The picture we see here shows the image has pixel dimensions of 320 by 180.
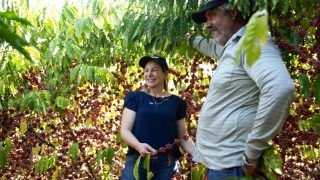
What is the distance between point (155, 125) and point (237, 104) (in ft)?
3.06

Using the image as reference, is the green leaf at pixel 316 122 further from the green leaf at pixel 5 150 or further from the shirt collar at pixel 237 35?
the green leaf at pixel 5 150

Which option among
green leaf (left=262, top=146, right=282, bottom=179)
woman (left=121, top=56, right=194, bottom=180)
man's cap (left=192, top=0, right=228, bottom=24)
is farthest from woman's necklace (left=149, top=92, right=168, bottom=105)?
green leaf (left=262, top=146, right=282, bottom=179)

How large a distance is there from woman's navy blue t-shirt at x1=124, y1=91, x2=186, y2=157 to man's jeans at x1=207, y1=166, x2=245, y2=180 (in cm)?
77

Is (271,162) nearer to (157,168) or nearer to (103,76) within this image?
(157,168)

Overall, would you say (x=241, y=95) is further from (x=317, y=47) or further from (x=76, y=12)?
(x=76, y=12)

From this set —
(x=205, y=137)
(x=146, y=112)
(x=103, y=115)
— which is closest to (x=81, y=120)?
(x=103, y=115)

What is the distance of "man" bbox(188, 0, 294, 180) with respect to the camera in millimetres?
1589

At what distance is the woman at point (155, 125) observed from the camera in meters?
2.63

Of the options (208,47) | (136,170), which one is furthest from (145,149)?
(208,47)

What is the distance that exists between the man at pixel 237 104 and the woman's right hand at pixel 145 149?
0.54 m

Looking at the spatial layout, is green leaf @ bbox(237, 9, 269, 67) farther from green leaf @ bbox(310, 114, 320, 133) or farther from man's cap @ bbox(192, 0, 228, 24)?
man's cap @ bbox(192, 0, 228, 24)

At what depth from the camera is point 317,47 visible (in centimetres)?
191

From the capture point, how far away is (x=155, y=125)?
8.63 ft

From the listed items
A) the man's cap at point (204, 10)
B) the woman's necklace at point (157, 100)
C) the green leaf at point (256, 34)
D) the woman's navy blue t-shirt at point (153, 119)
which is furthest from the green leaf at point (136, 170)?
the green leaf at point (256, 34)
